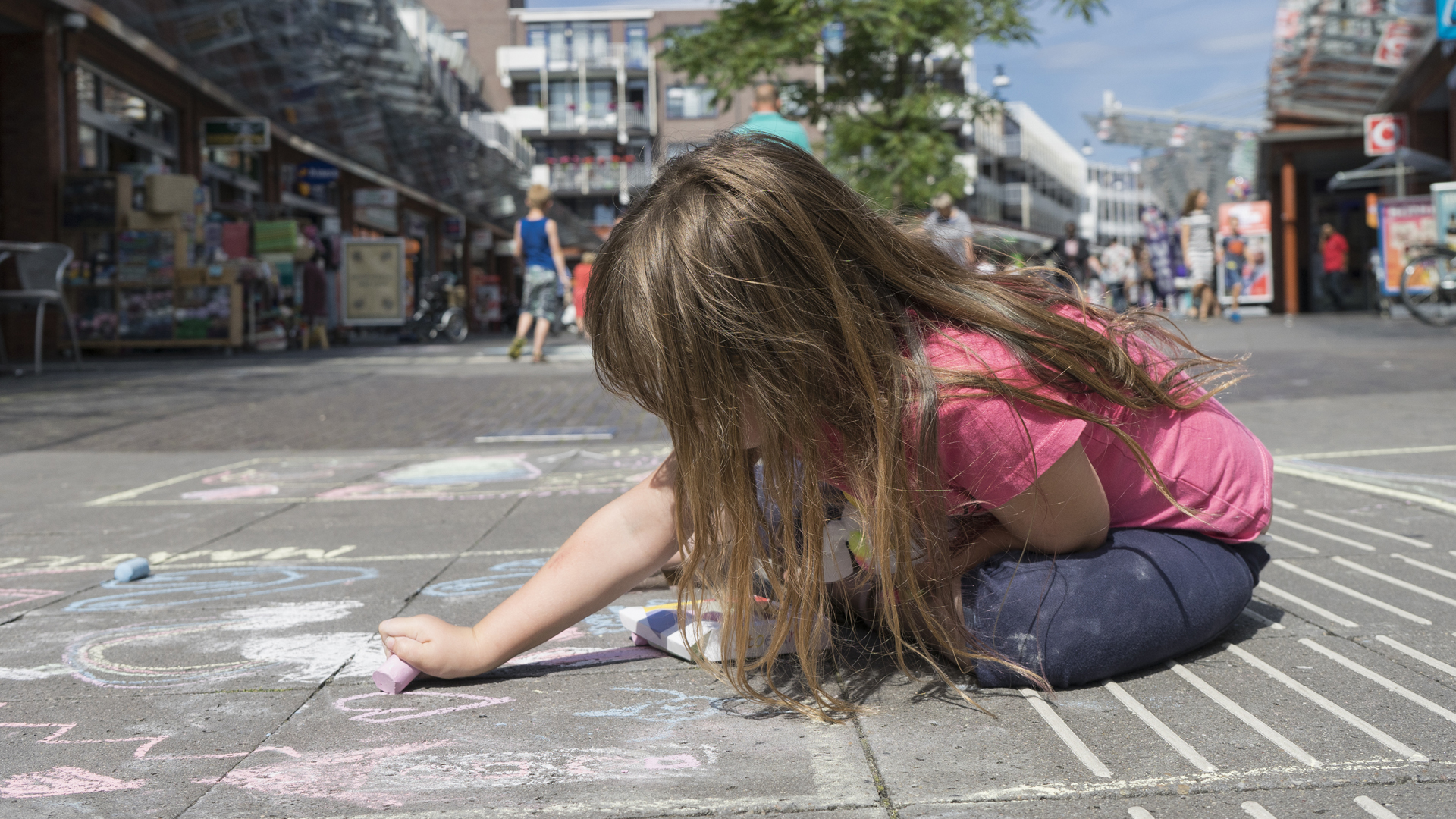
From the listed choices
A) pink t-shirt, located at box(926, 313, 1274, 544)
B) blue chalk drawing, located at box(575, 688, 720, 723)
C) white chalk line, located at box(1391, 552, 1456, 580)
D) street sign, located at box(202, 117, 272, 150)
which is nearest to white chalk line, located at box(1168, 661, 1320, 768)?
pink t-shirt, located at box(926, 313, 1274, 544)

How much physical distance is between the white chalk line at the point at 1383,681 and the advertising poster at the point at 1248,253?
21.4 metres

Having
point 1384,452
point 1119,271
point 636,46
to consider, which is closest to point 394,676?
point 1384,452

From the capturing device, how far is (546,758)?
1570mm

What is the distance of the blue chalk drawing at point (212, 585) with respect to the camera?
8.41 feet

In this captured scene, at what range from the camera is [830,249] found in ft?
5.15

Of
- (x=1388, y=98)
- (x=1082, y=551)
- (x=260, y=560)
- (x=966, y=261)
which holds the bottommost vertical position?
(x=260, y=560)

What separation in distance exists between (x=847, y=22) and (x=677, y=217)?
13.9 metres

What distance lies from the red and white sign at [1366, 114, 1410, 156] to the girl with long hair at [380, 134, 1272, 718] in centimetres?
1752

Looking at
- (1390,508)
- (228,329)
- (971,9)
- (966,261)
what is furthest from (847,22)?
(966,261)

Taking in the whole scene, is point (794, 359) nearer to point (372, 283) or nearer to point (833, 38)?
point (833, 38)

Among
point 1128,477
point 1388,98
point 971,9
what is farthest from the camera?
point 1388,98

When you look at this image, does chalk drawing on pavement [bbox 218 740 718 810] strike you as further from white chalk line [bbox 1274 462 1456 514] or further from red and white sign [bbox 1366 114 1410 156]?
red and white sign [bbox 1366 114 1410 156]

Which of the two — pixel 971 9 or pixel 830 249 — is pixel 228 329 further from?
pixel 830 249

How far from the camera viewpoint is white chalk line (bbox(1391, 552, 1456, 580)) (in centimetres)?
246
